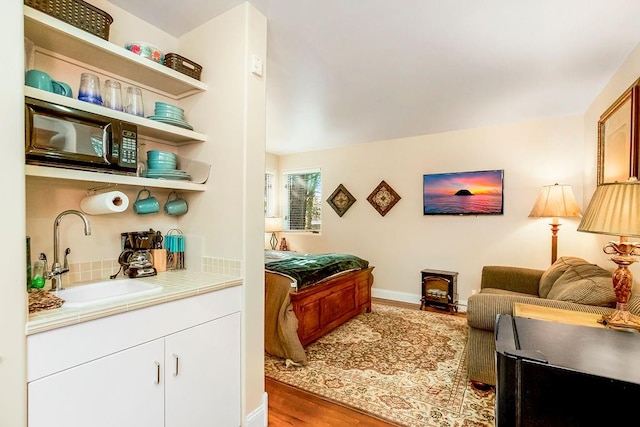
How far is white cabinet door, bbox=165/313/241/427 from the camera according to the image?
1.42 meters

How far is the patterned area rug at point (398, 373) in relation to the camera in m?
1.96

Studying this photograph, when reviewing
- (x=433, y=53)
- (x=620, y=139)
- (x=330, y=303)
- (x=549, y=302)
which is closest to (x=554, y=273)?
(x=549, y=302)

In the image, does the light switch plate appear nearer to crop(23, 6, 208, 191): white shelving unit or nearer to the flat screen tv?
crop(23, 6, 208, 191): white shelving unit

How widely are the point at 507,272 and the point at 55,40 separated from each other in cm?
401

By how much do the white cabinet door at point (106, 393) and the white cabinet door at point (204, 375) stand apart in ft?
0.21

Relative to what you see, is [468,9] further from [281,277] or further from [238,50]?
[281,277]

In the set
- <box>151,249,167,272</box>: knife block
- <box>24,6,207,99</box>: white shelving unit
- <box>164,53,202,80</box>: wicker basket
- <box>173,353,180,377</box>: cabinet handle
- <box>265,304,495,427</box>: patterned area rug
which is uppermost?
<box>164,53,202,80</box>: wicker basket

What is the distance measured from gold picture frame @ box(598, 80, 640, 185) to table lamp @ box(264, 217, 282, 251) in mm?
4240

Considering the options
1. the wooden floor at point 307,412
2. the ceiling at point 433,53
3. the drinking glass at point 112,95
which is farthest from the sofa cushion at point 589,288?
the drinking glass at point 112,95

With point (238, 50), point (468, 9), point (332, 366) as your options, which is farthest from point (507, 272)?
point (238, 50)

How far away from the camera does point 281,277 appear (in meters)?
2.67

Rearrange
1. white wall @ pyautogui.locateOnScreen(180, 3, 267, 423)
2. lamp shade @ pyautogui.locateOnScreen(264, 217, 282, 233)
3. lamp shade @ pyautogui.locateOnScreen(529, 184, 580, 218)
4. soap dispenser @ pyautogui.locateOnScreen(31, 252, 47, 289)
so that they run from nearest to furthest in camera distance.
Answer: soap dispenser @ pyautogui.locateOnScreen(31, 252, 47, 289)
white wall @ pyautogui.locateOnScreen(180, 3, 267, 423)
lamp shade @ pyautogui.locateOnScreen(529, 184, 580, 218)
lamp shade @ pyautogui.locateOnScreen(264, 217, 282, 233)

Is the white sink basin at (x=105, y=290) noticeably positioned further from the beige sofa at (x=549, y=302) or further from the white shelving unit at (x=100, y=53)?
the beige sofa at (x=549, y=302)

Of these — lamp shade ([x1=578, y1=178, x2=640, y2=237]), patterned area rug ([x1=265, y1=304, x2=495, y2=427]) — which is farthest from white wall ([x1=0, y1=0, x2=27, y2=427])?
lamp shade ([x1=578, y1=178, x2=640, y2=237])
